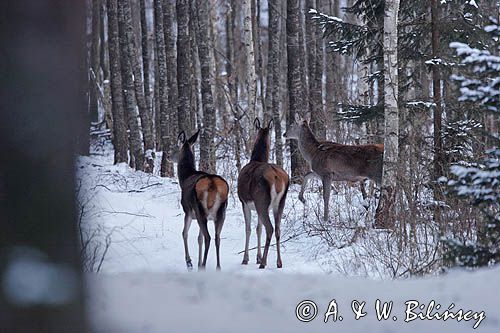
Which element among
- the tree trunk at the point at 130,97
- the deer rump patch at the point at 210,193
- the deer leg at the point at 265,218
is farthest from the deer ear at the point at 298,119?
the deer rump patch at the point at 210,193

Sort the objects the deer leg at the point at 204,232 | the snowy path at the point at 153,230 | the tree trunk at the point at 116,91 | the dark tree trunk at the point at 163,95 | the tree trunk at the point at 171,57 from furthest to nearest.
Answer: the tree trunk at the point at 116,91 < the tree trunk at the point at 171,57 < the dark tree trunk at the point at 163,95 < the deer leg at the point at 204,232 < the snowy path at the point at 153,230

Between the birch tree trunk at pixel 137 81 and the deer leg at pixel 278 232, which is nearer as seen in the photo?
the deer leg at pixel 278 232

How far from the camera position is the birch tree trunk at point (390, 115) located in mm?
11500

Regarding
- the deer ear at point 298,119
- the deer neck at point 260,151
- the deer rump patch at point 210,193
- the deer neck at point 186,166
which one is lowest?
the deer rump patch at point 210,193

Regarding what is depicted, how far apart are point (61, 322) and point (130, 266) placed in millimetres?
4800

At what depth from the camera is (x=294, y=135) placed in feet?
52.5

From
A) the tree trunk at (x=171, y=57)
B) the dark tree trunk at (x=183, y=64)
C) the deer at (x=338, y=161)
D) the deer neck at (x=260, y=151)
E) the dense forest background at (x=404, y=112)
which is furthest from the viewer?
the tree trunk at (x=171, y=57)

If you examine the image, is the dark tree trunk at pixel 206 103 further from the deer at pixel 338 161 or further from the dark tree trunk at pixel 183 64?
the deer at pixel 338 161

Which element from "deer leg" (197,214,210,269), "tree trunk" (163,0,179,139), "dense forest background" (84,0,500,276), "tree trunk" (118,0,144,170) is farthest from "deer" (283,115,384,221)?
"tree trunk" (118,0,144,170)

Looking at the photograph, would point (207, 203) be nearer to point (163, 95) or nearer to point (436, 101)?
point (436, 101)

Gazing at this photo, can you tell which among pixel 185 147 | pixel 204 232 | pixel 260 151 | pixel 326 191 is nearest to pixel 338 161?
pixel 326 191

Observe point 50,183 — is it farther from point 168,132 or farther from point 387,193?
point 168,132

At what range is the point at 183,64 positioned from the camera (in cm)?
1847

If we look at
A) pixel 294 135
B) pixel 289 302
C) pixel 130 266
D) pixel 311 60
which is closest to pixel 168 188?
pixel 294 135
